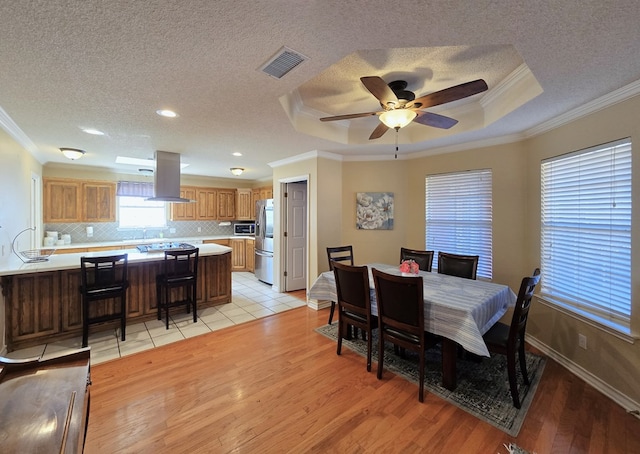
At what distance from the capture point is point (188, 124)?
2.95 m

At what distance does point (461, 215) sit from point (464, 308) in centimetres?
205

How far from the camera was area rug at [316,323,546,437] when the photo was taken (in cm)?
199

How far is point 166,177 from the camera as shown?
14.0 feet

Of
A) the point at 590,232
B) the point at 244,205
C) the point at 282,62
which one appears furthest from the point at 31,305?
the point at 590,232

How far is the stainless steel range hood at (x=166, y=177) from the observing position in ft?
13.8

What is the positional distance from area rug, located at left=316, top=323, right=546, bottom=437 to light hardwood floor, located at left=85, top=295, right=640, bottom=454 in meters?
0.07

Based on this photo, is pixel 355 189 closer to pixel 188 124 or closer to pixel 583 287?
pixel 188 124

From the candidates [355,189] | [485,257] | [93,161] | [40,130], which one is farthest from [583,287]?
[93,161]

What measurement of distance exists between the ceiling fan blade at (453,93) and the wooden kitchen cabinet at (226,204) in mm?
6034

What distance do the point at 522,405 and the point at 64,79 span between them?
4.23 meters

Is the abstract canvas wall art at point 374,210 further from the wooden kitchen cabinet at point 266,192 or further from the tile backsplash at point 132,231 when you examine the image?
the tile backsplash at point 132,231

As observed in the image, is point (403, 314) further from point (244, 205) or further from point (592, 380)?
point (244, 205)

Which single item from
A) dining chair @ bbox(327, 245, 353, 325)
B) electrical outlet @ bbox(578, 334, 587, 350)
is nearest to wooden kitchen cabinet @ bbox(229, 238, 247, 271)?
dining chair @ bbox(327, 245, 353, 325)

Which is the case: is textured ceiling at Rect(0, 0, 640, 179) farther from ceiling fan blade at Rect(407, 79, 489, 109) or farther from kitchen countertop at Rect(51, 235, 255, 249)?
kitchen countertop at Rect(51, 235, 255, 249)
